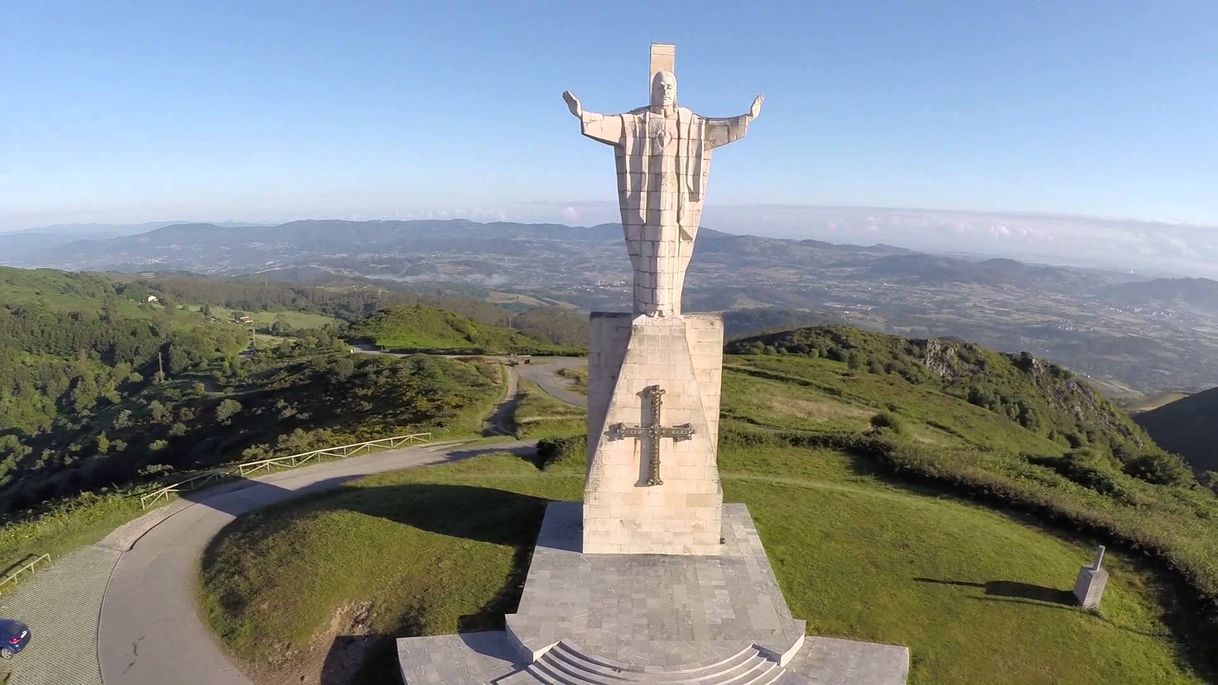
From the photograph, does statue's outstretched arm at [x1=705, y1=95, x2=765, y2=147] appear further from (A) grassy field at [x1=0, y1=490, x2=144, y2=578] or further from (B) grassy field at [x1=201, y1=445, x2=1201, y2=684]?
(A) grassy field at [x1=0, y1=490, x2=144, y2=578]

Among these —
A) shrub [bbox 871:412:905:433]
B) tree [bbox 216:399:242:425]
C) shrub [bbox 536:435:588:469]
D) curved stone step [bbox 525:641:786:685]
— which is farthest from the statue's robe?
tree [bbox 216:399:242:425]

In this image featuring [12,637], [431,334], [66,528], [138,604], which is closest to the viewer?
[12,637]

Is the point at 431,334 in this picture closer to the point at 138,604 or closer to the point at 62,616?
the point at 138,604

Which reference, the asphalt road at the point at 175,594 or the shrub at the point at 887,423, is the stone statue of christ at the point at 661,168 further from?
the shrub at the point at 887,423

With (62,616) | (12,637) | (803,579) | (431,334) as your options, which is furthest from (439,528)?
(431,334)

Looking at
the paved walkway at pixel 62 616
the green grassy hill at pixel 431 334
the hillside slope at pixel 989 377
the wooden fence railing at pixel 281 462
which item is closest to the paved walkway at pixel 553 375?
the green grassy hill at pixel 431 334

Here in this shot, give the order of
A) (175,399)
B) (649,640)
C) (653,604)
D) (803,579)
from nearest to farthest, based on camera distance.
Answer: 1. (649,640)
2. (653,604)
3. (803,579)
4. (175,399)
